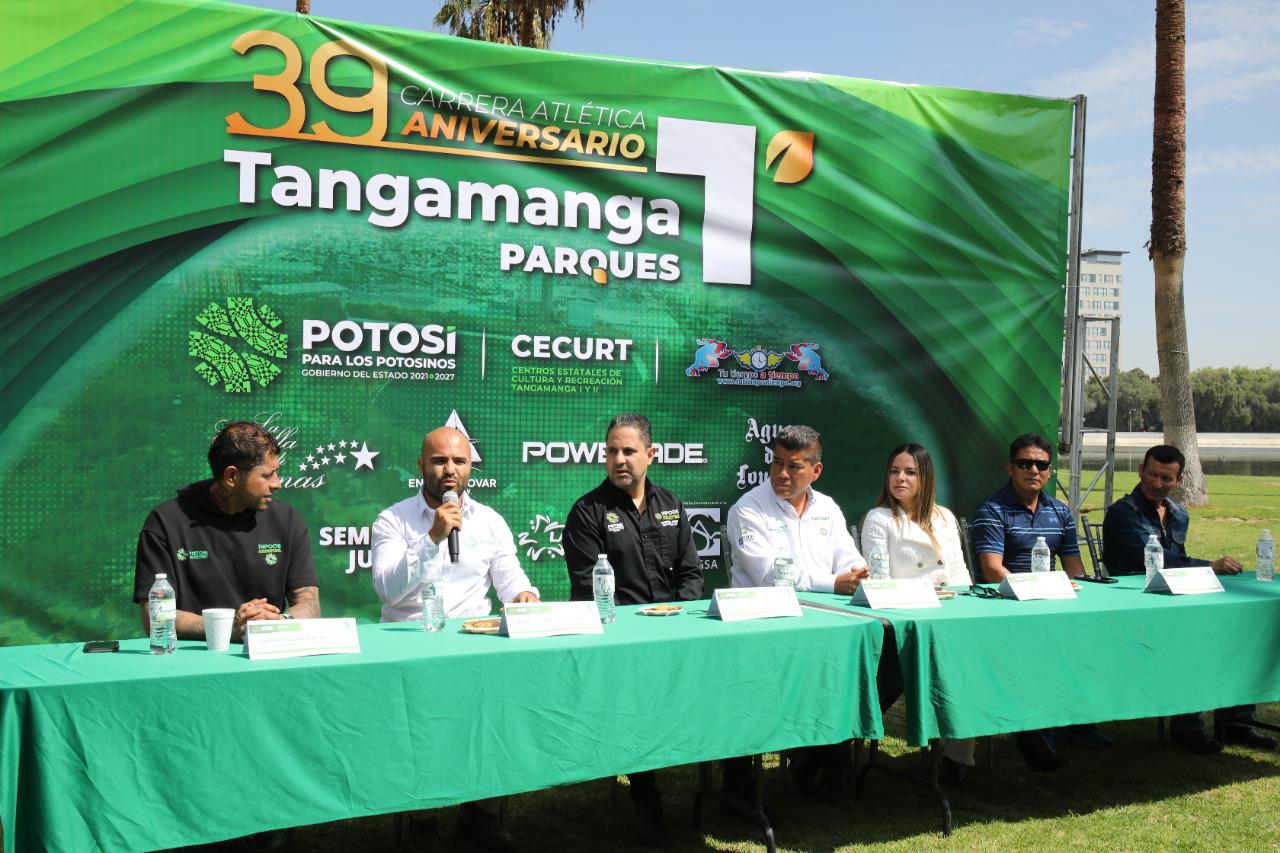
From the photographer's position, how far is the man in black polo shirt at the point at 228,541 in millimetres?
2895

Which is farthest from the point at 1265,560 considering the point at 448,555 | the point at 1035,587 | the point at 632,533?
the point at 448,555

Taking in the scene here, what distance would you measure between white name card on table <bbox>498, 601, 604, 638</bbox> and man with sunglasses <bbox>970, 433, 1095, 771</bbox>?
2.07 metres

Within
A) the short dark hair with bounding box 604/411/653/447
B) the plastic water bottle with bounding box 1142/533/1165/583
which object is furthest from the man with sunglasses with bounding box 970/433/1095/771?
the short dark hair with bounding box 604/411/653/447

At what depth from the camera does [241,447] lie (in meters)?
2.90

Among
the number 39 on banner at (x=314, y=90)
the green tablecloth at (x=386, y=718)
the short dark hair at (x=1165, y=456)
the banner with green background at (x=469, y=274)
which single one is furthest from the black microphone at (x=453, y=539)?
the short dark hair at (x=1165, y=456)

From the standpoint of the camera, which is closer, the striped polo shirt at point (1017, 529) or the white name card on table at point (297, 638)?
the white name card on table at point (297, 638)

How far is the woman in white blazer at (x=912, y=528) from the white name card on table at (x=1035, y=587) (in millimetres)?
521

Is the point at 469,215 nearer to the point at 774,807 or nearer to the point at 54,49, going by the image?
the point at 54,49

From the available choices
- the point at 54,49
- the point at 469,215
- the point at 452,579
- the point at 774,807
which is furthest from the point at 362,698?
the point at 54,49

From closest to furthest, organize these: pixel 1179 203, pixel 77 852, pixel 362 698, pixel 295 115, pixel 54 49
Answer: pixel 77 852 → pixel 362 698 → pixel 54 49 → pixel 295 115 → pixel 1179 203

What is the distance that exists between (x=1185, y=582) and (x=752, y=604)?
1768mm

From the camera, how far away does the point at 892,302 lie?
5352 millimetres

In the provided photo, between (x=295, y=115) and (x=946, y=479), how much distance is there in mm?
3709

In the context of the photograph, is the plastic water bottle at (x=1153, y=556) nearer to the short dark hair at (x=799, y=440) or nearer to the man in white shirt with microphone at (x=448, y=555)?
the short dark hair at (x=799, y=440)
